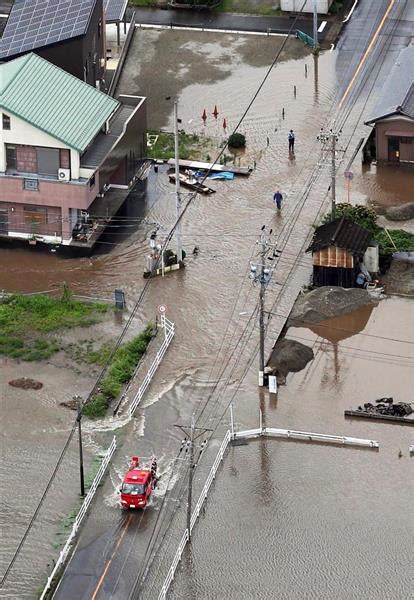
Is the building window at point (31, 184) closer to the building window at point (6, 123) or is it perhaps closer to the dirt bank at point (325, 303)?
the building window at point (6, 123)

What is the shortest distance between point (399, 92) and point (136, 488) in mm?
32291

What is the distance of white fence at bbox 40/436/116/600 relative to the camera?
43.5 m

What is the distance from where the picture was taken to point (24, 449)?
49906 mm

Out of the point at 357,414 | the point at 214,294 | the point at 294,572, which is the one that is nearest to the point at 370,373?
the point at 357,414

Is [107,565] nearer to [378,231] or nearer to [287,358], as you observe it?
[287,358]

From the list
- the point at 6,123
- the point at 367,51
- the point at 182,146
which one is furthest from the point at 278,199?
the point at 367,51

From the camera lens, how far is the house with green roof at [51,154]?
6200 centimetres

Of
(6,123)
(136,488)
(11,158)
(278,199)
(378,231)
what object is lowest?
(136,488)

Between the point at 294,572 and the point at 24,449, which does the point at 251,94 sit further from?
the point at 294,572

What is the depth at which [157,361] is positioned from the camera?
54656 mm

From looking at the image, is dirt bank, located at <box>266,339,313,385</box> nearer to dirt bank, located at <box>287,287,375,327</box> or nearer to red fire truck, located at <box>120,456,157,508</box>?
dirt bank, located at <box>287,287,375,327</box>

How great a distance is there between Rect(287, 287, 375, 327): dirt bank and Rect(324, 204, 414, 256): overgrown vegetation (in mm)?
3716

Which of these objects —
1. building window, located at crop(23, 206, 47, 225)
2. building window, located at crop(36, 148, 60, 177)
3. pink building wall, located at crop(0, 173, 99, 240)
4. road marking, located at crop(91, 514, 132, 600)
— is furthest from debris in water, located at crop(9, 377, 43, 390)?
building window, located at crop(36, 148, 60, 177)

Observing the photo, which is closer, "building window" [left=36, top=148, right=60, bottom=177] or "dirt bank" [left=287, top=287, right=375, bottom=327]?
"dirt bank" [left=287, top=287, right=375, bottom=327]
